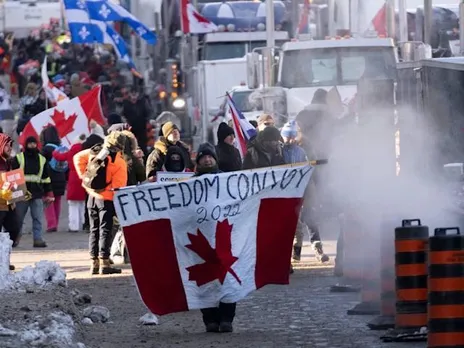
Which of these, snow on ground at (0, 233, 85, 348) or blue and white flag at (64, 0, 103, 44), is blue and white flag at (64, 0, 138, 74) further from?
snow on ground at (0, 233, 85, 348)

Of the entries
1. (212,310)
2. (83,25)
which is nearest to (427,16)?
(83,25)

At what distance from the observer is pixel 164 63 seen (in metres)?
43.4

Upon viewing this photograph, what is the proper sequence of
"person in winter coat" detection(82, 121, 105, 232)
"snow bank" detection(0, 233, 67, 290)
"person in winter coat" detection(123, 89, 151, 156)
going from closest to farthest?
1. "snow bank" detection(0, 233, 67, 290)
2. "person in winter coat" detection(82, 121, 105, 232)
3. "person in winter coat" detection(123, 89, 151, 156)

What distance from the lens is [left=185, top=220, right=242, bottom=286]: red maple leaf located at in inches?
527

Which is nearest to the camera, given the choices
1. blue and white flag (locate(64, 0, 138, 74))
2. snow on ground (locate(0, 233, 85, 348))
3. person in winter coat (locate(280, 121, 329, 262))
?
snow on ground (locate(0, 233, 85, 348))

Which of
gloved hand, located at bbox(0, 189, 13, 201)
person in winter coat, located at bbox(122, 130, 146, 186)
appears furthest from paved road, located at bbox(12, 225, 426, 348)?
gloved hand, located at bbox(0, 189, 13, 201)

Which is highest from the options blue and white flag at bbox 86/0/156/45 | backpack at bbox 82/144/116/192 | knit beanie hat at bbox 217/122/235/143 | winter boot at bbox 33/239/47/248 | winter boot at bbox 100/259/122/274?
blue and white flag at bbox 86/0/156/45

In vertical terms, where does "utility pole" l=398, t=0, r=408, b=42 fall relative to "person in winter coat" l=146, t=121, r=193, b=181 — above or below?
above

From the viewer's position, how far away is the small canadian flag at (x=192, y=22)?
37.9m

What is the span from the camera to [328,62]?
93.5 feet

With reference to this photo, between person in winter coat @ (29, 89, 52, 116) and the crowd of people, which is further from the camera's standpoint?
person in winter coat @ (29, 89, 52, 116)

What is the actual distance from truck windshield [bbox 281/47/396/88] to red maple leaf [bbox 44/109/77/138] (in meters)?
3.62

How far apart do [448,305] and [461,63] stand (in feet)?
16.3

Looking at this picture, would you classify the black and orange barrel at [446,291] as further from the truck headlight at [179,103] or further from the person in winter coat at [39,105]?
the truck headlight at [179,103]
